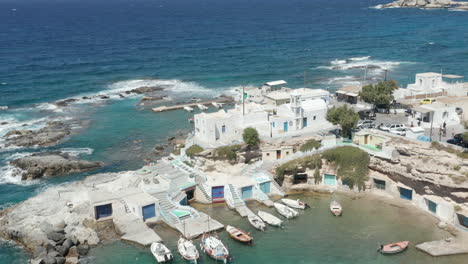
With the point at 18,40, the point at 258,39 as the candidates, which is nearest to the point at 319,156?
the point at 258,39

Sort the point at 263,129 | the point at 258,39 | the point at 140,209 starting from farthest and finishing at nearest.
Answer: the point at 258,39, the point at 263,129, the point at 140,209

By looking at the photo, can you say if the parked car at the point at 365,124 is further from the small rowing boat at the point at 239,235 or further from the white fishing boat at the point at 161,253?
the white fishing boat at the point at 161,253

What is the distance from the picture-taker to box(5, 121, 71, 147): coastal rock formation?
75625 millimetres

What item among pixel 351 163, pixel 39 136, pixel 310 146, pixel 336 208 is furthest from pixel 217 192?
pixel 39 136

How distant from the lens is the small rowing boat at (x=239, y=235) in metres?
45.8

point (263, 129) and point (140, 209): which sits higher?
point (263, 129)

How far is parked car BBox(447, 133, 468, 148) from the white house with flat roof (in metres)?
15.4

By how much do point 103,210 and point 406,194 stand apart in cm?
3312

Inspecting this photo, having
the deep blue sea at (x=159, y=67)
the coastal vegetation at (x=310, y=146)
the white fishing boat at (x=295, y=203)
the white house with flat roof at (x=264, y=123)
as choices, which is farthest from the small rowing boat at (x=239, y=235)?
the deep blue sea at (x=159, y=67)

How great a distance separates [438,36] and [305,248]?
135938 millimetres

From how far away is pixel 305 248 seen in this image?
45.3 m

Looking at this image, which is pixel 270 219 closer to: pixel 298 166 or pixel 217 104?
pixel 298 166

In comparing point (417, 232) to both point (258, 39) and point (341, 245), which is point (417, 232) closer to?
point (341, 245)

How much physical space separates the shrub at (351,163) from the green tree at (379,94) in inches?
505
